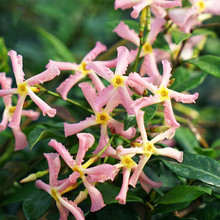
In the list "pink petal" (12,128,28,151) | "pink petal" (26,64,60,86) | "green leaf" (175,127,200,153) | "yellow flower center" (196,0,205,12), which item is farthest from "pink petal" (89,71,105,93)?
"green leaf" (175,127,200,153)

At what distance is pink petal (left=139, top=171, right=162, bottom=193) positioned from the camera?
869 millimetres

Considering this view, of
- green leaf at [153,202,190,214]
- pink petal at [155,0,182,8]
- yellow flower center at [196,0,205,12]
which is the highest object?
pink petal at [155,0,182,8]

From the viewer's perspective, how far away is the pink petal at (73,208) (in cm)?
83

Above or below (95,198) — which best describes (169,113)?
above

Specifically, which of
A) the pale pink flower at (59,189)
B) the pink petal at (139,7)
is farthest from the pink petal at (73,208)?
the pink petal at (139,7)

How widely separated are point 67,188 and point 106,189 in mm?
85

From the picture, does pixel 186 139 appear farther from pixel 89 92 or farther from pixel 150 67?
pixel 89 92

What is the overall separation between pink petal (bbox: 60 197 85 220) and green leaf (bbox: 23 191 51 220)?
0.10m

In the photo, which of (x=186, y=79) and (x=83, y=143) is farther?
(x=186, y=79)

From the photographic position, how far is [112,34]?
223 centimetres

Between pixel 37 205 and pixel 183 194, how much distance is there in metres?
0.32

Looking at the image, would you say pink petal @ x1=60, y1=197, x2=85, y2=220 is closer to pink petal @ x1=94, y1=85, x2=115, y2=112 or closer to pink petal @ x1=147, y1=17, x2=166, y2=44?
pink petal @ x1=94, y1=85, x2=115, y2=112

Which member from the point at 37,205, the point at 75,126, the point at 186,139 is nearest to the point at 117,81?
the point at 75,126

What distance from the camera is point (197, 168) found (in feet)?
2.95
